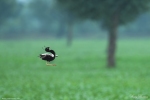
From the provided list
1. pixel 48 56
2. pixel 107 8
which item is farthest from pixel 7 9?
pixel 48 56

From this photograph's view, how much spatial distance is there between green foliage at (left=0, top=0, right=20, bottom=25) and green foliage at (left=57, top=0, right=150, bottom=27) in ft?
172

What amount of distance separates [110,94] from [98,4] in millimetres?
15976

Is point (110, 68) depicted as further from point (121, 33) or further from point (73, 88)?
point (121, 33)

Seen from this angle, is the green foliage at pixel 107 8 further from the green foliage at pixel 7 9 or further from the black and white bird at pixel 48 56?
the green foliage at pixel 7 9

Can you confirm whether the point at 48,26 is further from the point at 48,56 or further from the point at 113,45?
the point at 48,56

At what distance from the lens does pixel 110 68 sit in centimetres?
3219

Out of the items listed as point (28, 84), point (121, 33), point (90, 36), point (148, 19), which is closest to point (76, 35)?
point (90, 36)

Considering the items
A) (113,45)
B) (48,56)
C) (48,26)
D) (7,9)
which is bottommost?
(113,45)

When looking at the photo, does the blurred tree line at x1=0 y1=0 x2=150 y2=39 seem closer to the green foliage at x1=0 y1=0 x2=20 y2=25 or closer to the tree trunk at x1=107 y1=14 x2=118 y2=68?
the green foliage at x1=0 y1=0 x2=20 y2=25

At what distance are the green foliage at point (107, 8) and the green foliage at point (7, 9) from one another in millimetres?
52489

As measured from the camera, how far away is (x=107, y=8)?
32.8 m

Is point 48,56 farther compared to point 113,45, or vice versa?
point 113,45

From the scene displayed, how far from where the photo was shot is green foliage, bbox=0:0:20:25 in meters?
84.4

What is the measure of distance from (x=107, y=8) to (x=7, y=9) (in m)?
57.0
